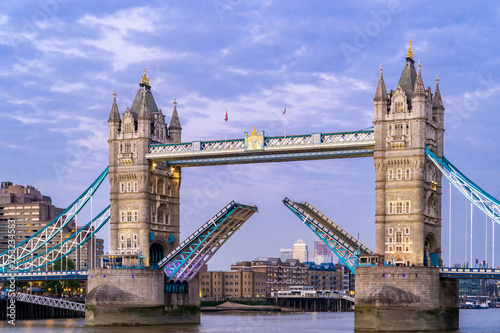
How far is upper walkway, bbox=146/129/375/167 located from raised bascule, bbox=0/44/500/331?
0.31ft

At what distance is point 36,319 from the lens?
97875 mm

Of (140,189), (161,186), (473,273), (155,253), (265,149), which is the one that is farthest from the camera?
(155,253)

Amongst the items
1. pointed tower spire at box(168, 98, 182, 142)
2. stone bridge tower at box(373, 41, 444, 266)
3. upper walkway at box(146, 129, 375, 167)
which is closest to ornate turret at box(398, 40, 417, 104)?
stone bridge tower at box(373, 41, 444, 266)

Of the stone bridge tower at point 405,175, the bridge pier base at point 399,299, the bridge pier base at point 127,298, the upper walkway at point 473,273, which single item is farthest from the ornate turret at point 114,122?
the upper walkway at point 473,273

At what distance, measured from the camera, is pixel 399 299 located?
66.3 meters

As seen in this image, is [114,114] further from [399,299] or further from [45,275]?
[399,299]

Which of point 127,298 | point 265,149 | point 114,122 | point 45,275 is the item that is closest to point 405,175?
point 265,149

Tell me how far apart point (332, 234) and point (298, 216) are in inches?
128

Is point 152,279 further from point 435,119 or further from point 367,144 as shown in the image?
point 435,119

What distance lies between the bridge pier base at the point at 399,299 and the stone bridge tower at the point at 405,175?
195 cm

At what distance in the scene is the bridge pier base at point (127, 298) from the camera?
75.6 meters

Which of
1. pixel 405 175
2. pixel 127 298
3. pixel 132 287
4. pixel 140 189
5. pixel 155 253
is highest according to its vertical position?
pixel 405 175

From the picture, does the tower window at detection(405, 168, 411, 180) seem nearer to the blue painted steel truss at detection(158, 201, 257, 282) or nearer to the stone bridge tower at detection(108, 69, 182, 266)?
the blue painted steel truss at detection(158, 201, 257, 282)

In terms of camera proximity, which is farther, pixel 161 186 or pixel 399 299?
pixel 161 186
